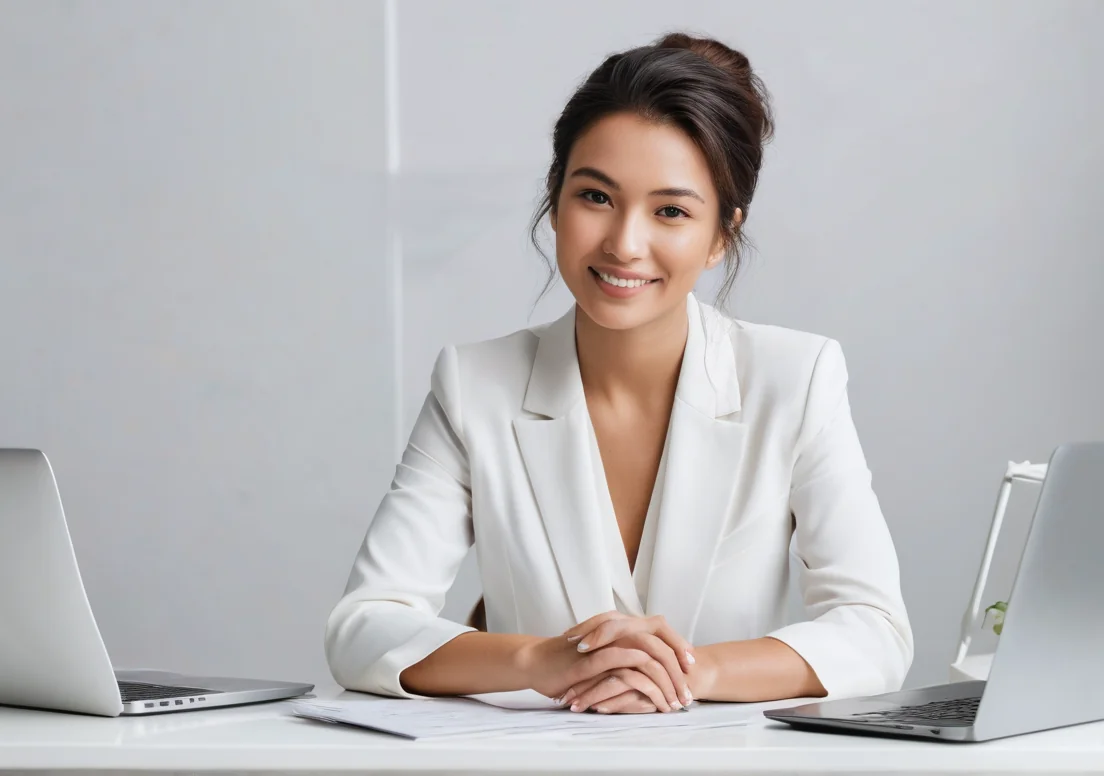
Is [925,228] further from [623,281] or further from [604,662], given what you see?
[604,662]

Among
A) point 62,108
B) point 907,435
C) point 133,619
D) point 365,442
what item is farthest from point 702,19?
point 133,619

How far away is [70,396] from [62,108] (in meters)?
0.83

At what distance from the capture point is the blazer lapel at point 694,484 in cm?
159

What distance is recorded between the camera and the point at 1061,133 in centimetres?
316

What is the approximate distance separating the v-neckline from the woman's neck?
0.38 feet

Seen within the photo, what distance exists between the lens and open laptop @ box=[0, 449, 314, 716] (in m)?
0.97

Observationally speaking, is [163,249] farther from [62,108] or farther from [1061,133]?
[1061,133]

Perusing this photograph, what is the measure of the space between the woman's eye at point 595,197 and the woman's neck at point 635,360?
21 cm

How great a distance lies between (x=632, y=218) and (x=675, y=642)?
601 mm

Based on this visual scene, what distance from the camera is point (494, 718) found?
1.00m

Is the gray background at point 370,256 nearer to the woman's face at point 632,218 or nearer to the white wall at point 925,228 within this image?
the white wall at point 925,228

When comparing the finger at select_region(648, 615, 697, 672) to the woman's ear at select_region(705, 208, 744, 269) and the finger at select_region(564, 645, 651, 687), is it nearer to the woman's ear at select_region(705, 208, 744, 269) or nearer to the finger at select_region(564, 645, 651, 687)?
the finger at select_region(564, 645, 651, 687)

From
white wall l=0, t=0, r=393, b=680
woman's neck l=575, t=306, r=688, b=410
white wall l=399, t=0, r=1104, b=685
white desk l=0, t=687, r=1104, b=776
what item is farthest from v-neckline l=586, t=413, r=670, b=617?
white wall l=0, t=0, r=393, b=680

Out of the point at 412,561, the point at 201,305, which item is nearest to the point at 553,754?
the point at 412,561
